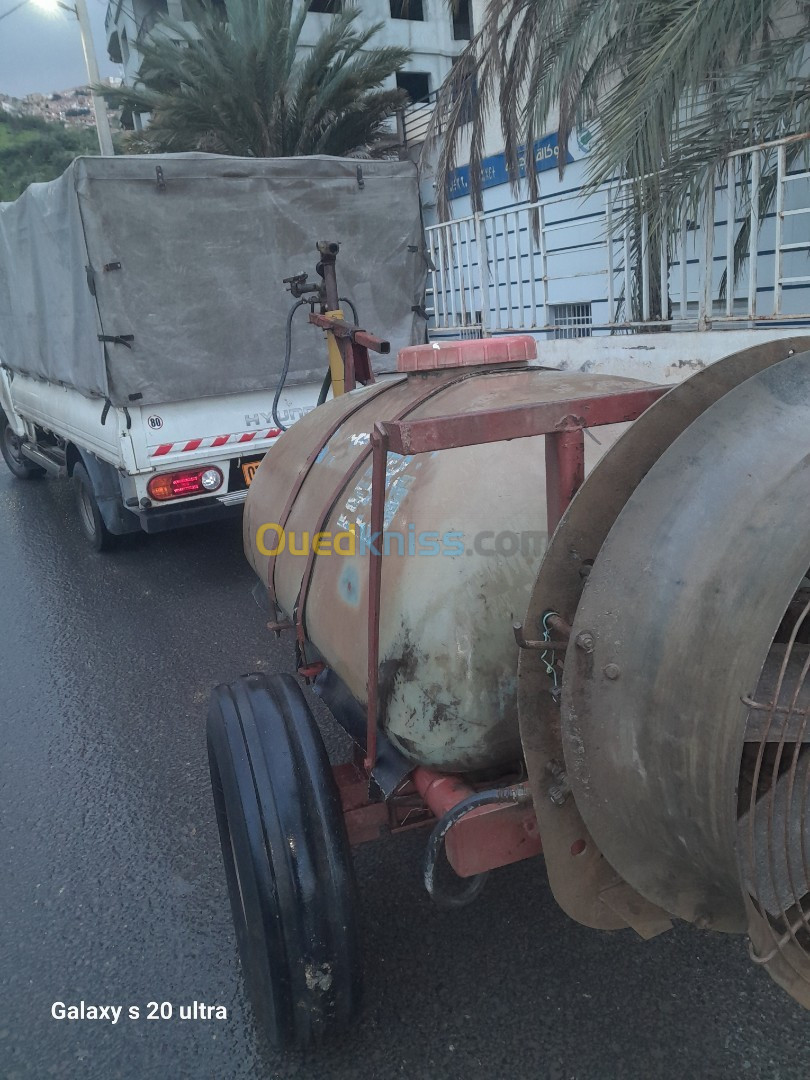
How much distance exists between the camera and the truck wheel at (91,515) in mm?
6133

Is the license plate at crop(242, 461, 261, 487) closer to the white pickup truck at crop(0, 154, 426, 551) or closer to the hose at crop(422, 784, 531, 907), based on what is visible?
the white pickup truck at crop(0, 154, 426, 551)

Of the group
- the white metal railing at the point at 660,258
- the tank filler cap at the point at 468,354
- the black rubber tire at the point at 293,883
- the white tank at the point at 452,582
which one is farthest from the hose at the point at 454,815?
the white metal railing at the point at 660,258

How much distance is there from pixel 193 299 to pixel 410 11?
22.9m

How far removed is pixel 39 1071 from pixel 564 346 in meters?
4.71

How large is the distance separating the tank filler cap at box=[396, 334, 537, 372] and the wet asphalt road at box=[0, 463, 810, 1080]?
1.70 meters

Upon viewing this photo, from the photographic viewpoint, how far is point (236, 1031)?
2.18m

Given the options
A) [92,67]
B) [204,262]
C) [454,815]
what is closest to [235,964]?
[454,815]

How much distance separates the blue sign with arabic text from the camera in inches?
438

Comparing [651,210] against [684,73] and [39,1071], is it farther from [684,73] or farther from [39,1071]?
[39,1071]

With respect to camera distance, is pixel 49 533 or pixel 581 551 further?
pixel 49 533

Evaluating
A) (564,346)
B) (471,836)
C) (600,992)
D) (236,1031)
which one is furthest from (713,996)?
(564,346)

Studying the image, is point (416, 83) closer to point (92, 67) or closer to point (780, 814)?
point (92, 67)

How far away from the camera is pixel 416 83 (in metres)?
24.6

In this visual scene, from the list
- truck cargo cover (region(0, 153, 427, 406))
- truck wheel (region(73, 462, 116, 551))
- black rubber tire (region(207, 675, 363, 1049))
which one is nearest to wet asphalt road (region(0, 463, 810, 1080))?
black rubber tire (region(207, 675, 363, 1049))
